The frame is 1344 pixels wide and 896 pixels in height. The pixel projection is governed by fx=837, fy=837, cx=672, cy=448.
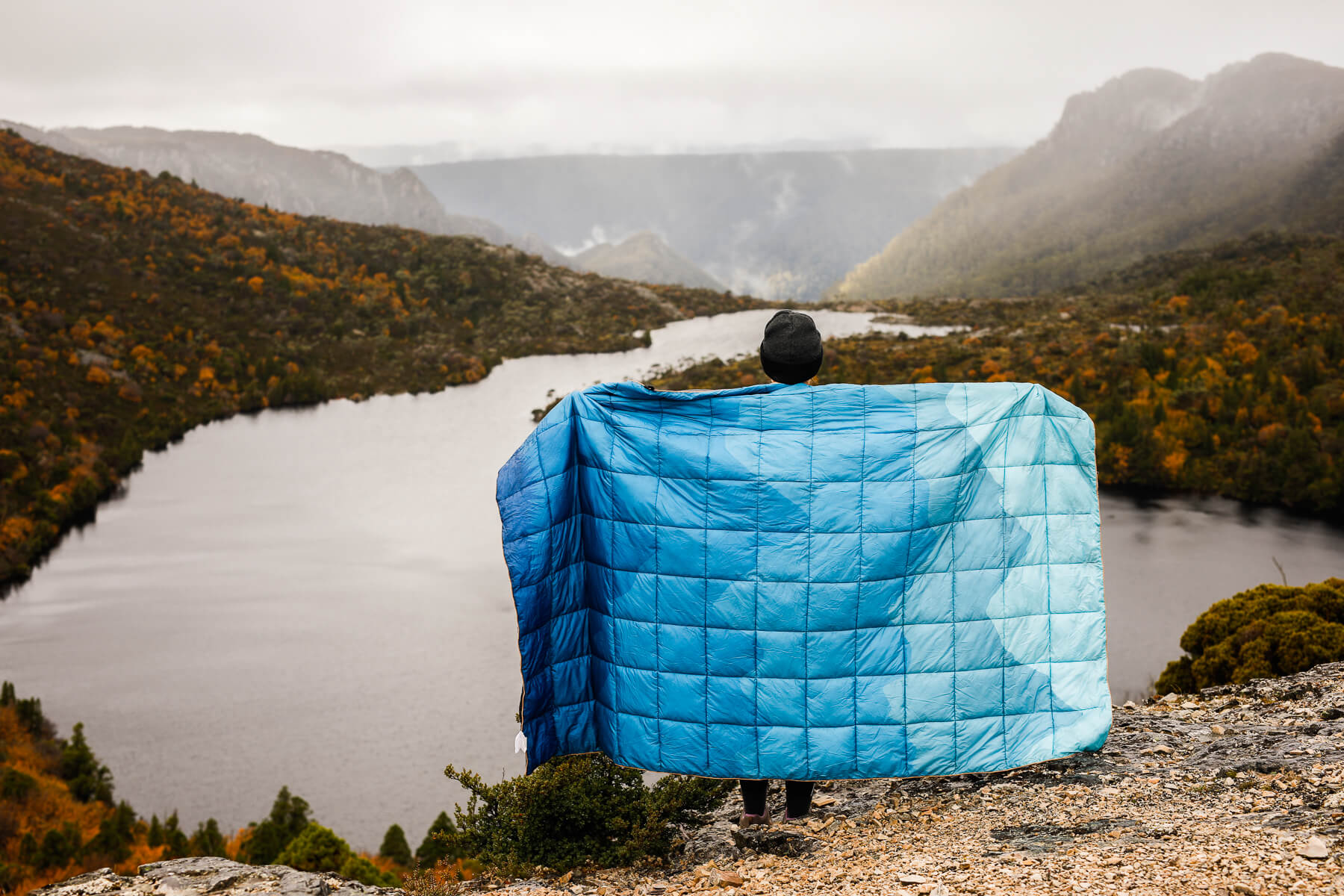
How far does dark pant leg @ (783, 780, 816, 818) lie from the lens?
5.68m

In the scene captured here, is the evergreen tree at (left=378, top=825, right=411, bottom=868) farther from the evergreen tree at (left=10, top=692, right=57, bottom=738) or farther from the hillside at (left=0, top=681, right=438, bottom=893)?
the evergreen tree at (left=10, top=692, right=57, bottom=738)

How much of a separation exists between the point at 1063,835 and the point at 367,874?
7.12m

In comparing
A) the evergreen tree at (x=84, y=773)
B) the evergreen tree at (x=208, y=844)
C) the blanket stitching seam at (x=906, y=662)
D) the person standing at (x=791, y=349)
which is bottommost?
the evergreen tree at (x=208, y=844)

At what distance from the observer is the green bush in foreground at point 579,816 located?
5.88 m

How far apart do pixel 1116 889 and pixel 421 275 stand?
40.0 meters

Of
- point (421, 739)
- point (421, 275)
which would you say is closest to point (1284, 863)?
point (421, 739)

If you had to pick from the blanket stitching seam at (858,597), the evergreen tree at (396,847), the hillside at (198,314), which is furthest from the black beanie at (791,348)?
the hillside at (198,314)

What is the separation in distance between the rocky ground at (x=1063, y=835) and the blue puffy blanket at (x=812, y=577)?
52cm

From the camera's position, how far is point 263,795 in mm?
11195

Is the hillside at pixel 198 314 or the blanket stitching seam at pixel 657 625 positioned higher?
the hillside at pixel 198 314

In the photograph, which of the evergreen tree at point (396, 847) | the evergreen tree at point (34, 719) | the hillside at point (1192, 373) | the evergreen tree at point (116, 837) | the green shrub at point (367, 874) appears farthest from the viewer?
the hillside at point (1192, 373)

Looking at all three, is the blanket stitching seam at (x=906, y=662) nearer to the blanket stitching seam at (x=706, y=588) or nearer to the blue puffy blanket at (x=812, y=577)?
the blue puffy blanket at (x=812, y=577)

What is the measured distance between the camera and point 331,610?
14.8m

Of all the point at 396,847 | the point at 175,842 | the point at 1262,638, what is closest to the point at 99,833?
the point at 175,842
